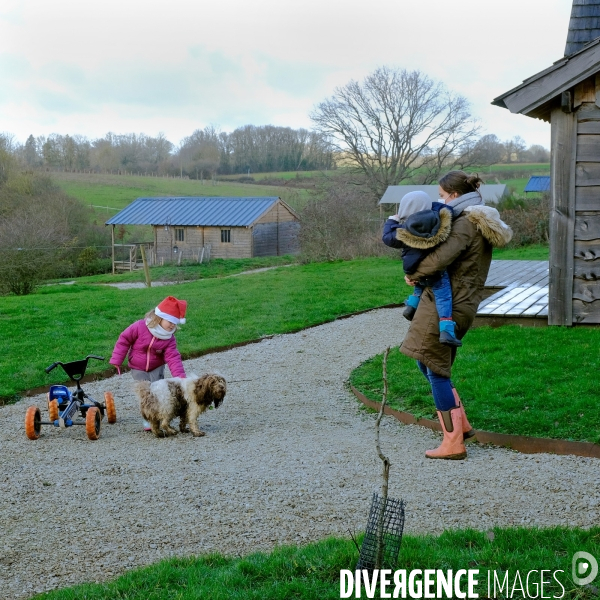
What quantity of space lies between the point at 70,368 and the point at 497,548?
520 cm

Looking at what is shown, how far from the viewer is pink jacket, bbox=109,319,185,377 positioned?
7844 mm

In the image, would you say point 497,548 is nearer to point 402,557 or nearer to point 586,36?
point 402,557

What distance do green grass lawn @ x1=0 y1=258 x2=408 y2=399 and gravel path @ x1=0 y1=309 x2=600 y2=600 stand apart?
3538 millimetres

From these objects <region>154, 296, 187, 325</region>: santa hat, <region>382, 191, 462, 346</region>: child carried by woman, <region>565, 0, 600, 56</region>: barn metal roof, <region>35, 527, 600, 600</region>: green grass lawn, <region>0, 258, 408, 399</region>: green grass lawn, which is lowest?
<region>0, 258, 408, 399</region>: green grass lawn

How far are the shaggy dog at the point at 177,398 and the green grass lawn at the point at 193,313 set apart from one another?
316 centimetres

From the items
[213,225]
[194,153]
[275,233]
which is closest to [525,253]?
[213,225]

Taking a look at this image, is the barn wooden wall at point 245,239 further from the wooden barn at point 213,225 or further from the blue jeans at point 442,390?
the blue jeans at point 442,390

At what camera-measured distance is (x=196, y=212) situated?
5447 cm

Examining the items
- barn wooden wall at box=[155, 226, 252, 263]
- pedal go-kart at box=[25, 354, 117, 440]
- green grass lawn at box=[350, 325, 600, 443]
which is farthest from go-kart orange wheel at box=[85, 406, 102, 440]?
barn wooden wall at box=[155, 226, 252, 263]

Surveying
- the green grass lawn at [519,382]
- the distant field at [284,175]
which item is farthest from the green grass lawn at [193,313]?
the distant field at [284,175]

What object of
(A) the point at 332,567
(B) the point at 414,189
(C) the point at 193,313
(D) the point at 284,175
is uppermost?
(D) the point at 284,175

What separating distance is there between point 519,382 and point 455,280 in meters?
2.38

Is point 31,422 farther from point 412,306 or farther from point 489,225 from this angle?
point 489,225

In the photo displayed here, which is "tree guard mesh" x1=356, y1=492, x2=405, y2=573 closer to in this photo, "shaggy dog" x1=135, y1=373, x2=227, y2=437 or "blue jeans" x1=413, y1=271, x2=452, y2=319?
"blue jeans" x1=413, y1=271, x2=452, y2=319
